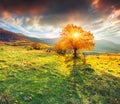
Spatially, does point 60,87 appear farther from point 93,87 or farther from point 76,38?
point 76,38

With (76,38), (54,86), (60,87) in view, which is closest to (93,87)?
(60,87)

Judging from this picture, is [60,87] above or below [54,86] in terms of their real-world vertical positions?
below

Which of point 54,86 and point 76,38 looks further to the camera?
point 76,38

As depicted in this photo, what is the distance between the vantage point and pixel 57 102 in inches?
705

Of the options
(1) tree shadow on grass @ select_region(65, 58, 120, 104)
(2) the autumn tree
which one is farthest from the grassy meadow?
(2) the autumn tree

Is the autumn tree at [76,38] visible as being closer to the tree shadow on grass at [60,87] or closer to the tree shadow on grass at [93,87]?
the tree shadow on grass at [93,87]

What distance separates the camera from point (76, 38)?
45875mm

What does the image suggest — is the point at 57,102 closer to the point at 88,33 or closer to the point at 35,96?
the point at 35,96

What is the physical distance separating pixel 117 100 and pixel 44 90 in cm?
851

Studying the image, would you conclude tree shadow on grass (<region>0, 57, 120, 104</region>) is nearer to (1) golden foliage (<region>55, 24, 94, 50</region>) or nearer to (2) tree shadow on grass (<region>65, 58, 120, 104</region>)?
(2) tree shadow on grass (<region>65, 58, 120, 104</region>)

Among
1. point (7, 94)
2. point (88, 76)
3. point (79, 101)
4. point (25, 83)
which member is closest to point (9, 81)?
point (25, 83)

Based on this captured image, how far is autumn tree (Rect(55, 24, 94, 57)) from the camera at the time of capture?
46.2m

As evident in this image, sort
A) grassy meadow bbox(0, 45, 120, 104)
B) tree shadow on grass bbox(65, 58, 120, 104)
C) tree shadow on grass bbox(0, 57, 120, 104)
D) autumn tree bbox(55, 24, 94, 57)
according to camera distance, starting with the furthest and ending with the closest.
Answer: autumn tree bbox(55, 24, 94, 57) → tree shadow on grass bbox(65, 58, 120, 104) → tree shadow on grass bbox(0, 57, 120, 104) → grassy meadow bbox(0, 45, 120, 104)

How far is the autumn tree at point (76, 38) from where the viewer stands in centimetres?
4622
